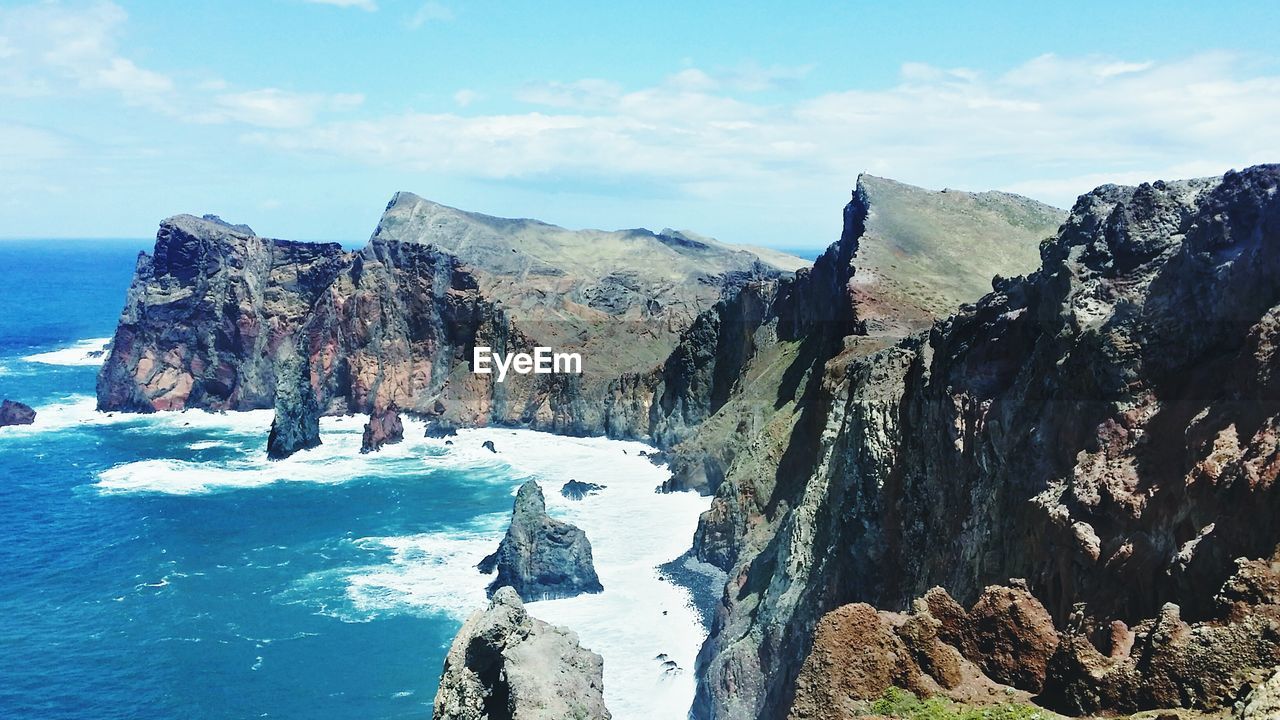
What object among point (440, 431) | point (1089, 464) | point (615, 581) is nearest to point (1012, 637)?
point (1089, 464)

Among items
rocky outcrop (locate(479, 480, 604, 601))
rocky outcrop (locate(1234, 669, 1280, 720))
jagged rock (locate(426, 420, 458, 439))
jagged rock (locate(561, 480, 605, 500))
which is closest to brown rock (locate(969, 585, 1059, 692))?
rocky outcrop (locate(1234, 669, 1280, 720))

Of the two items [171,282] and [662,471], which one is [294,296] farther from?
[662,471]

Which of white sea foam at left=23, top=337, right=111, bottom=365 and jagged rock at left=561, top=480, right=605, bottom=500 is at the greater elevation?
white sea foam at left=23, top=337, right=111, bottom=365

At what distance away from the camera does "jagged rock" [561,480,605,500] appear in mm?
85625

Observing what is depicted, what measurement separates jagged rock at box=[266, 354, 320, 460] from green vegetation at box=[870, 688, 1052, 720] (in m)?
91.9

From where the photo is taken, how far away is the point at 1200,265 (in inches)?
960

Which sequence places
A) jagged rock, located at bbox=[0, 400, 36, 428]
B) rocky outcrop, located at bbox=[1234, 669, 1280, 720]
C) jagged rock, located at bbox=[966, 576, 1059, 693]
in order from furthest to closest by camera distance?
1. jagged rock, located at bbox=[0, 400, 36, 428]
2. jagged rock, located at bbox=[966, 576, 1059, 693]
3. rocky outcrop, located at bbox=[1234, 669, 1280, 720]

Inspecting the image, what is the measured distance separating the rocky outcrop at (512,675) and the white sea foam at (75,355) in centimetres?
Answer: 14517

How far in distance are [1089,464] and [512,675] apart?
1503cm

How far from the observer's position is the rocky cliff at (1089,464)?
708 inches

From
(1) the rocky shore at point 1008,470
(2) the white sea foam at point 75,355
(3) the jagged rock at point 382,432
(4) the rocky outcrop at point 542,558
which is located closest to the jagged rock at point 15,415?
(2) the white sea foam at point 75,355

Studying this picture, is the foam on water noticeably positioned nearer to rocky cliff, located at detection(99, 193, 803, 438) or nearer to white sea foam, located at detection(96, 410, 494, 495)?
white sea foam, located at detection(96, 410, 494, 495)

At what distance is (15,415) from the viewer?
378 feet

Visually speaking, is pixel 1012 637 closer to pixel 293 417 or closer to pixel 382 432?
pixel 293 417
